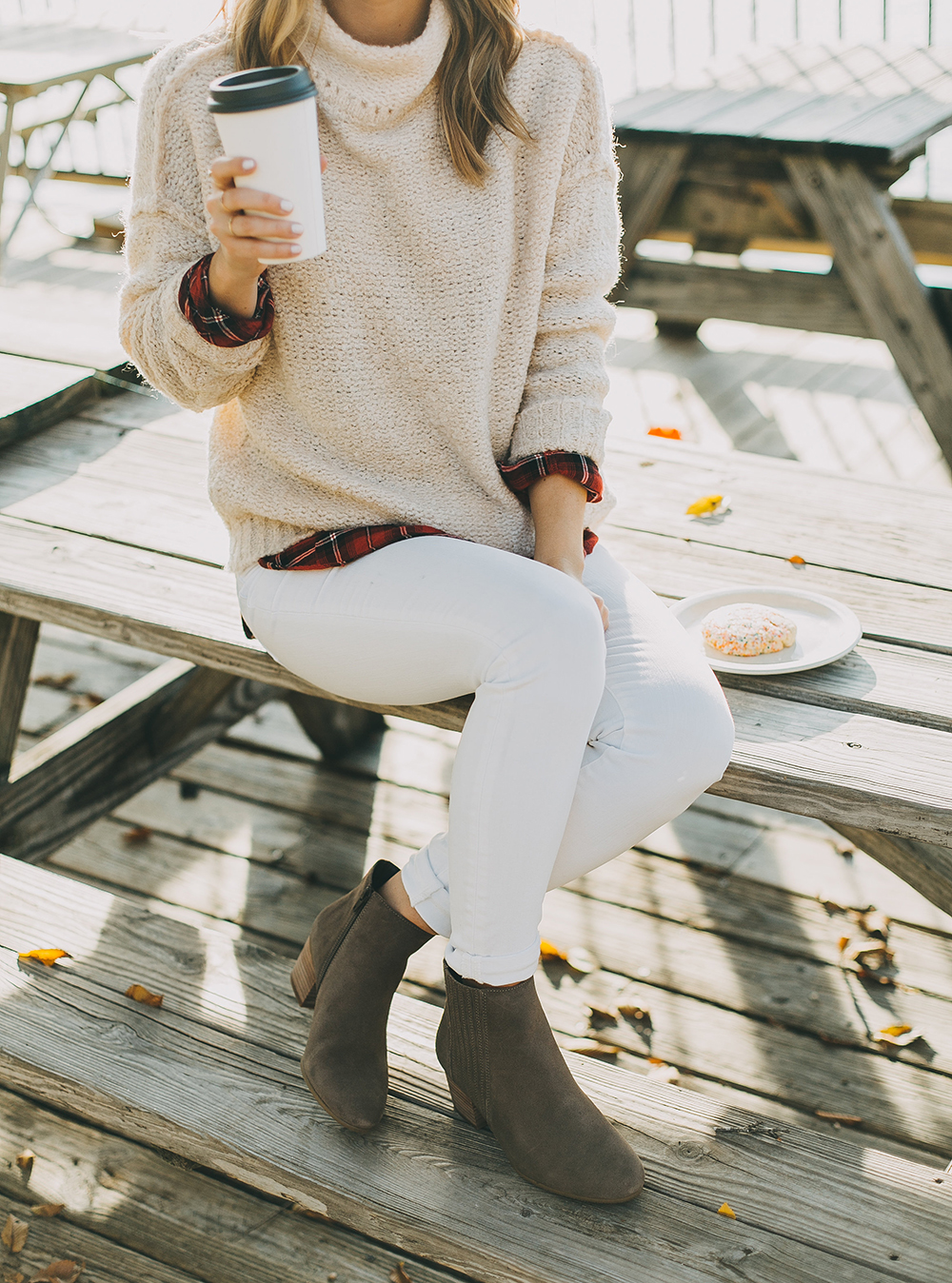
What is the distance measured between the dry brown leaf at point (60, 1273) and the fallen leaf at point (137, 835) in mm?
948

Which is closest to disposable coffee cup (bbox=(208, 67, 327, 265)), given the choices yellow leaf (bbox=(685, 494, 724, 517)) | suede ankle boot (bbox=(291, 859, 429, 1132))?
suede ankle boot (bbox=(291, 859, 429, 1132))

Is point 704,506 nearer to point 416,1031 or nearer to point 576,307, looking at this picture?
point 576,307

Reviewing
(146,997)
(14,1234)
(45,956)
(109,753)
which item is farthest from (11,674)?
Answer: (14,1234)

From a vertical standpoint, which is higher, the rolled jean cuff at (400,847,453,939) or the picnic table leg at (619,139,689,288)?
the picnic table leg at (619,139,689,288)

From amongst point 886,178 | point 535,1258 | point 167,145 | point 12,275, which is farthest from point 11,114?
point 535,1258

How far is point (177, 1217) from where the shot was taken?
5.13ft

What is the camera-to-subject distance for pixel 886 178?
2.99m

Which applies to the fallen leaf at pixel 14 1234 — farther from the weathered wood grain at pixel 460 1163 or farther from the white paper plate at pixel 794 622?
the white paper plate at pixel 794 622

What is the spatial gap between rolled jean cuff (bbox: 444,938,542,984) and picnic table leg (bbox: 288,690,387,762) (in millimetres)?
1219

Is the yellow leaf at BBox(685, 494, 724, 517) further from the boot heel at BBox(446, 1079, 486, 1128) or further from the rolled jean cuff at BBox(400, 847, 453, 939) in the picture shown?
the boot heel at BBox(446, 1079, 486, 1128)

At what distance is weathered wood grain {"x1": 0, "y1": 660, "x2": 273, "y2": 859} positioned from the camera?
198cm

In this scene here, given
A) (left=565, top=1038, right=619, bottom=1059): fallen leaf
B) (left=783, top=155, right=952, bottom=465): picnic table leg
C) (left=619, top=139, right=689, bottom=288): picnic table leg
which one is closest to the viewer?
(left=565, top=1038, right=619, bottom=1059): fallen leaf

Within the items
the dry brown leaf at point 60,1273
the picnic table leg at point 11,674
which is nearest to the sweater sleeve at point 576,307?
the picnic table leg at point 11,674

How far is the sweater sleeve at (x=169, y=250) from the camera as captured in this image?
1.30 m
